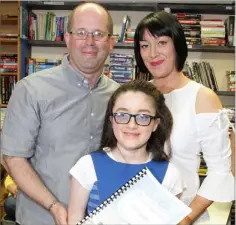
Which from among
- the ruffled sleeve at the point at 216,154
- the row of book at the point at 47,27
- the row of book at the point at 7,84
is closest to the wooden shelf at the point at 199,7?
the row of book at the point at 47,27

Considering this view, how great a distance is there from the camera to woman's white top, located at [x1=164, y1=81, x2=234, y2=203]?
4.34ft

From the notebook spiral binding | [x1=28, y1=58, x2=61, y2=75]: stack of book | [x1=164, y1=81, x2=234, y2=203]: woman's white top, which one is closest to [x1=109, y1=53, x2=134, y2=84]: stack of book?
[x1=28, y1=58, x2=61, y2=75]: stack of book

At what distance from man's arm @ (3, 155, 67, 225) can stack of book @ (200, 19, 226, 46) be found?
2.44m

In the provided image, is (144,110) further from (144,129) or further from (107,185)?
(107,185)

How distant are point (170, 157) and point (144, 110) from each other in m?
0.22

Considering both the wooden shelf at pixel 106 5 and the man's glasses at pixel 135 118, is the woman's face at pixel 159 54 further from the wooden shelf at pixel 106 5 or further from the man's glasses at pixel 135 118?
the wooden shelf at pixel 106 5

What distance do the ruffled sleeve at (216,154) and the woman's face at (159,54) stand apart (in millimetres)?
236

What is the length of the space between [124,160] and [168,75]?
40 cm

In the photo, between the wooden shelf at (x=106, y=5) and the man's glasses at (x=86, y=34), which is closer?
the man's glasses at (x=86, y=34)

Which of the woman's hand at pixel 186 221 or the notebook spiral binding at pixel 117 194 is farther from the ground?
the notebook spiral binding at pixel 117 194

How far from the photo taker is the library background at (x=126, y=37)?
3398mm

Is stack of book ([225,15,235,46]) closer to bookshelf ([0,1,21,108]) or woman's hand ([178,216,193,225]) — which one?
bookshelf ([0,1,21,108])

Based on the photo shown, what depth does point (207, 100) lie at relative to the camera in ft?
4.40

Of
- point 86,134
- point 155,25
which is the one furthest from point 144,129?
point 155,25
